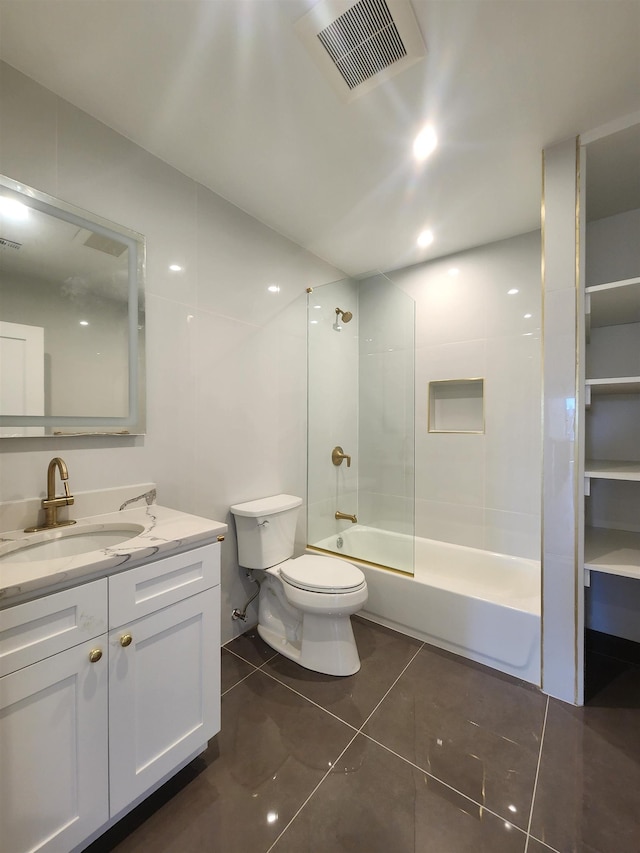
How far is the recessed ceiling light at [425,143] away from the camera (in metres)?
1.44

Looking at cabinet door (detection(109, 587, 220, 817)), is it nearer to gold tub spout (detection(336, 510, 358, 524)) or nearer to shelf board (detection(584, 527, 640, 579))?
gold tub spout (detection(336, 510, 358, 524))

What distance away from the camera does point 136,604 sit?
101 cm

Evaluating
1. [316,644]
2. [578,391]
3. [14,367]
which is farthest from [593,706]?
[14,367]

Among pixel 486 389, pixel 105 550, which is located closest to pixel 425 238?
pixel 486 389

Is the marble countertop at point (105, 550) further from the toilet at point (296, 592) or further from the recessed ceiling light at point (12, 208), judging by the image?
the recessed ceiling light at point (12, 208)

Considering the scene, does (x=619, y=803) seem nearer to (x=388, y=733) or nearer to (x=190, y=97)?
(x=388, y=733)

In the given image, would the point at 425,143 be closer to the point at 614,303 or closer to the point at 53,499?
the point at 614,303

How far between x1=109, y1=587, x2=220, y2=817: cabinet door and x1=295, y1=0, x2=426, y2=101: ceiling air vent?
182 cm

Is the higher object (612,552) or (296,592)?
(612,552)

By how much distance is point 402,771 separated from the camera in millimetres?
1219

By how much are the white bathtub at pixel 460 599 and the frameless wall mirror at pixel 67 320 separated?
164 cm

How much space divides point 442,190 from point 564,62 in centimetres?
66

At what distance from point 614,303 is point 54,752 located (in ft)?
8.43

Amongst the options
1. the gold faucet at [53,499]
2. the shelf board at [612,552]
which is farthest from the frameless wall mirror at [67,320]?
the shelf board at [612,552]
